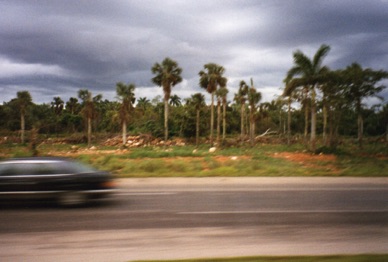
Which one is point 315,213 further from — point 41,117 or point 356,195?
point 41,117

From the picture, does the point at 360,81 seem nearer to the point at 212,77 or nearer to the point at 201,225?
the point at 212,77

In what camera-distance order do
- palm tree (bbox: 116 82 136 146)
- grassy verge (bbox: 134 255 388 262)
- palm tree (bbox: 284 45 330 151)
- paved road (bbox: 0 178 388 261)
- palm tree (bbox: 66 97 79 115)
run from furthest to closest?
1. palm tree (bbox: 66 97 79 115)
2. palm tree (bbox: 116 82 136 146)
3. palm tree (bbox: 284 45 330 151)
4. paved road (bbox: 0 178 388 261)
5. grassy verge (bbox: 134 255 388 262)

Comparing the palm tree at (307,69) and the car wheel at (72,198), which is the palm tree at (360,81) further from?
the car wheel at (72,198)

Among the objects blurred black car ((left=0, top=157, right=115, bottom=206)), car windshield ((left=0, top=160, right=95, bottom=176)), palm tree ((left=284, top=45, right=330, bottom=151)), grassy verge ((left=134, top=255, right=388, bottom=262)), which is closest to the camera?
grassy verge ((left=134, top=255, right=388, bottom=262))

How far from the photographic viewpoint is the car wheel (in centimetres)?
920

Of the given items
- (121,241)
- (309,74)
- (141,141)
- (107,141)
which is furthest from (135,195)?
(107,141)

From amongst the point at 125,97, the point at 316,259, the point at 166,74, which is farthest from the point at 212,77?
the point at 316,259

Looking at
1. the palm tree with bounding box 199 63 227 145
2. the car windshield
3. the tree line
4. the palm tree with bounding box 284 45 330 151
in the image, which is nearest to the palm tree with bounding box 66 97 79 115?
the tree line

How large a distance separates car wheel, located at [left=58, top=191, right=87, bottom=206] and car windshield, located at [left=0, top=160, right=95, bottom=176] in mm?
597

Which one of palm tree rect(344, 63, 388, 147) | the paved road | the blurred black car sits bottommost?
the paved road

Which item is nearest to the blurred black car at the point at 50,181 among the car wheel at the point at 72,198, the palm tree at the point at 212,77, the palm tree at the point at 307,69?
the car wheel at the point at 72,198

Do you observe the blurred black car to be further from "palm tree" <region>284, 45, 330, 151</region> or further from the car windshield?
"palm tree" <region>284, 45, 330, 151</region>

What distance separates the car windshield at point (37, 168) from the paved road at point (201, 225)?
0.96 m

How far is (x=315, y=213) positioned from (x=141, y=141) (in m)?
45.0
